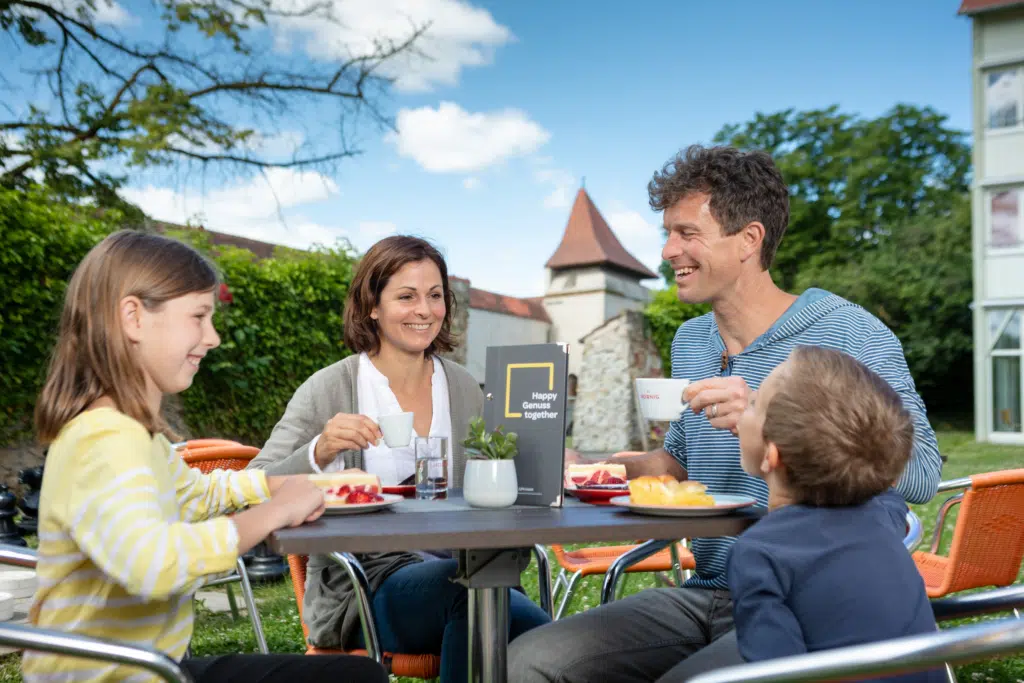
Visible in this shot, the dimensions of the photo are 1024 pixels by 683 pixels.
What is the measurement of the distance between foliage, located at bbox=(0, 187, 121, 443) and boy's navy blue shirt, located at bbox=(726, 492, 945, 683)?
22.1 feet

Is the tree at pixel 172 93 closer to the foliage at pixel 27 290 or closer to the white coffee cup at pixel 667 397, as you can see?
the foliage at pixel 27 290

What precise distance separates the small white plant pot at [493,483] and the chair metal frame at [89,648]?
29.0 inches

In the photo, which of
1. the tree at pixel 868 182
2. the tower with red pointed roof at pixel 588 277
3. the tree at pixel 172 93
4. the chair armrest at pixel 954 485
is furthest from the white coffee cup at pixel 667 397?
the tower with red pointed roof at pixel 588 277

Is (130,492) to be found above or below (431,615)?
above

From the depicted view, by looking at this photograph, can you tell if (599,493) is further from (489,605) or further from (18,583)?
(18,583)

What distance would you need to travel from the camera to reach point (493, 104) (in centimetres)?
4609

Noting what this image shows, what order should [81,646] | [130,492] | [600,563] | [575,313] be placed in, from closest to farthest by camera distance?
[81,646] → [130,492] → [600,563] → [575,313]

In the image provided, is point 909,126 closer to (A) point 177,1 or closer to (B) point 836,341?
(A) point 177,1

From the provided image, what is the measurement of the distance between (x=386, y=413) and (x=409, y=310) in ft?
1.20

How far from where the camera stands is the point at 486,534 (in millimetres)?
1556

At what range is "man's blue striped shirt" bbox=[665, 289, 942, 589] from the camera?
2119mm

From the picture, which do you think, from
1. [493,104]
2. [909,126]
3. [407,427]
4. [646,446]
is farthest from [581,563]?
[493,104]

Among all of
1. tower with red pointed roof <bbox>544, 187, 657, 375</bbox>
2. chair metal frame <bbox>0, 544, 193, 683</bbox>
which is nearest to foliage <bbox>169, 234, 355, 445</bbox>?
chair metal frame <bbox>0, 544, 193, 683</bbox>

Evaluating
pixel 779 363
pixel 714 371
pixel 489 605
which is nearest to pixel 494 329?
pixel 714 371
